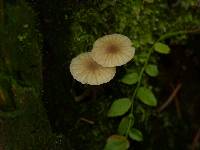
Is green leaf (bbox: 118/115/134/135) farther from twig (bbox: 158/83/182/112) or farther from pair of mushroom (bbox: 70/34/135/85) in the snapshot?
twig (bbox: 158/83/182/112)

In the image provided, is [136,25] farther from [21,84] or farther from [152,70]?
[21,84]

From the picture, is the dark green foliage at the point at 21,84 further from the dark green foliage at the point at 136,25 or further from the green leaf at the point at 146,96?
the green leaf at the point at 146,96

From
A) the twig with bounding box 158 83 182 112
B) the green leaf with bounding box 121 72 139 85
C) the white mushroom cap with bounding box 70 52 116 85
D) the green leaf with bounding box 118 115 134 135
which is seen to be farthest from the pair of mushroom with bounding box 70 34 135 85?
the twig with bounding box 158 83 182 112

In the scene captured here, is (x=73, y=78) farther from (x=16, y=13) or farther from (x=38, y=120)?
(x=16, y=13)

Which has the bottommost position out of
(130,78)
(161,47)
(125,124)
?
(125,124)

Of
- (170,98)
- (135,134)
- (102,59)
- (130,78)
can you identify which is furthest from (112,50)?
(170,98)

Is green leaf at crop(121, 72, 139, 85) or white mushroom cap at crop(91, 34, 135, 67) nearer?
white mushroom cap at crop(91, 34, 135, 67)

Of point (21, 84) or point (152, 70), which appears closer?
point (21, 84)
